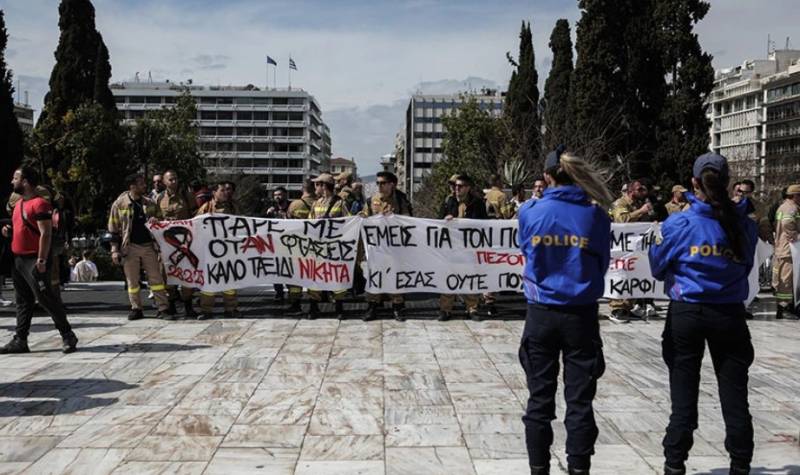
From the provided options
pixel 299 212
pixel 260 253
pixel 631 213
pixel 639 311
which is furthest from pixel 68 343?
pixel 639 311

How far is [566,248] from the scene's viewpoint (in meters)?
4.26

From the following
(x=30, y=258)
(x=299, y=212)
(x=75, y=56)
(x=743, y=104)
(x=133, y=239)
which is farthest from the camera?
(x=743, y=104)

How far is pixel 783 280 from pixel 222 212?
8199 mm

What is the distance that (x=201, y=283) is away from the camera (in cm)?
1090

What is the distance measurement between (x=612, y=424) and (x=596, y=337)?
1.68 meters

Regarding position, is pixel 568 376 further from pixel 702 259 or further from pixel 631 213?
pixel 631 213

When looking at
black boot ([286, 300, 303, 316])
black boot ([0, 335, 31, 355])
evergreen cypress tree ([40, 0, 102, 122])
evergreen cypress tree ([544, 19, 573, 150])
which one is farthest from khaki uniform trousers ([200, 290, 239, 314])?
evergreen cypress tree ([40, 0, 102, 122])

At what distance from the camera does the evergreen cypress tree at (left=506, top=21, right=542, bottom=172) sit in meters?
37.2

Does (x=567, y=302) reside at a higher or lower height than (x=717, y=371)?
higher

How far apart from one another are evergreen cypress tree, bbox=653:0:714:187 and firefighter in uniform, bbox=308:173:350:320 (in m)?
23.6

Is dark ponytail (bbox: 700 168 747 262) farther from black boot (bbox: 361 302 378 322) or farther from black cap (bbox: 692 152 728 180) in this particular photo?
black boot (bbox: 361 302 378 322)

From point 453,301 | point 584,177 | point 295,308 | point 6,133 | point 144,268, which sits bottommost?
point 295,308

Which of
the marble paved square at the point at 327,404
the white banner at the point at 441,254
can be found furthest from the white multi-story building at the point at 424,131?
the marble paved square at the point at 327,404

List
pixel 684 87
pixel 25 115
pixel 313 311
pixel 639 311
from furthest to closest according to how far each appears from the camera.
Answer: pixel 25 115 → pixel 684 87 → pixel 639 311 → pixel 313 311
